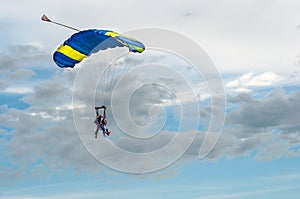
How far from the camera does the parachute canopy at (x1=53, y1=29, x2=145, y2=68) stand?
46500 millimetres

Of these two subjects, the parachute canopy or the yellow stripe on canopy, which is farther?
the yellow stripe on canopy

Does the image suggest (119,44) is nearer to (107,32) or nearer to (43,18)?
(107,32)

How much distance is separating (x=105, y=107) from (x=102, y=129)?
226 cm

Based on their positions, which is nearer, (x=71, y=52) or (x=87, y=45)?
(x=87, y=45)

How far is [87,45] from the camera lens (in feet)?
166

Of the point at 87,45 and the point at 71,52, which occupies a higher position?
the point at 71,52

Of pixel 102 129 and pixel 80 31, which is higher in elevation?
pixel 80 31

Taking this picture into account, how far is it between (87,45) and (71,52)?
2481 millimetres

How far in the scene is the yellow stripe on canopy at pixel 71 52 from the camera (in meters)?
51.8

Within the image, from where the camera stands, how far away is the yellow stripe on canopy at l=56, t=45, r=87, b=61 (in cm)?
5181

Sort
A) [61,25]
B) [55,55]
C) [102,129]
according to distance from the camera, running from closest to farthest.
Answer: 1. [61,25]
2. [102,129]
3. [55,55]

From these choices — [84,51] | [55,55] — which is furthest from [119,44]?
[55,55]

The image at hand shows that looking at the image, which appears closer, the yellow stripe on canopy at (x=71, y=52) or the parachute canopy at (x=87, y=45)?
the parachute canopy at (x=87, y=45)

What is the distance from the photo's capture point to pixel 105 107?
48000 millimetres
